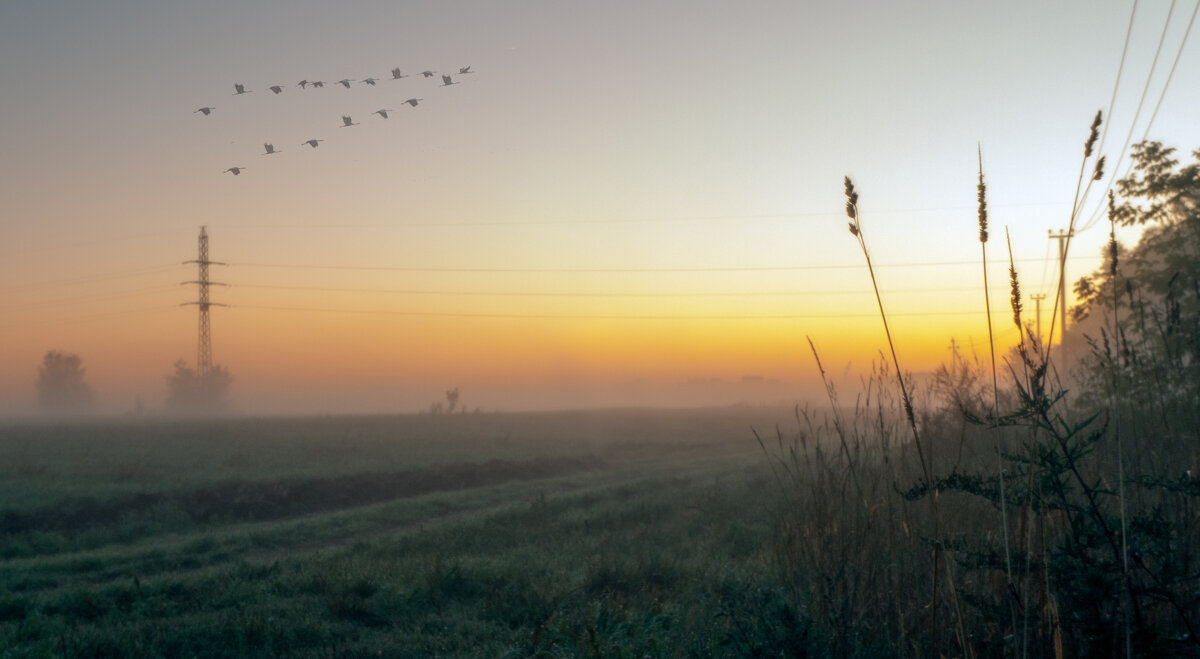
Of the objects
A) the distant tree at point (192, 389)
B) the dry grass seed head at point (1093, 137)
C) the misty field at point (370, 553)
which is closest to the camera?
the dry grass seed head at point (1093, 137)

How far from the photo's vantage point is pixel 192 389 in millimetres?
91250

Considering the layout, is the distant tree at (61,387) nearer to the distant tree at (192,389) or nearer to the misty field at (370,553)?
the distant tree at (192,389)

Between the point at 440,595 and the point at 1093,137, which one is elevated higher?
the point at 1093,137

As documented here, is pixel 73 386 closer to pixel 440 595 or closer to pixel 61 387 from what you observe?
pixel 61 387

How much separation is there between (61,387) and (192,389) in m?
25.8

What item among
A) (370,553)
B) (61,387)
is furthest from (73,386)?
(370,553)

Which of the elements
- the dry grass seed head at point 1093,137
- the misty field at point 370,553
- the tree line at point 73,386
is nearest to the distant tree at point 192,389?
the tree line at point 73,386

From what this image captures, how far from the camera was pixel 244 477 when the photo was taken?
22.6 metres

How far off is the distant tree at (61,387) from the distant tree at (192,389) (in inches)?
624

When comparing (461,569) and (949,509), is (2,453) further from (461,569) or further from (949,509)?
(949,509)

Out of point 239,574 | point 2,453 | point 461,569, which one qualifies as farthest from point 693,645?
point 2,453

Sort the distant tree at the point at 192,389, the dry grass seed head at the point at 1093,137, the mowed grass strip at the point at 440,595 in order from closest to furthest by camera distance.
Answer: the dry grass seed head at the point at 1093,137 → the mowed grass strip at the point at 440,595 → the distant tree at the point at 192,389

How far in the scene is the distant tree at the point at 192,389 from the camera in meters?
83.1

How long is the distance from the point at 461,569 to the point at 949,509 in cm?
625
